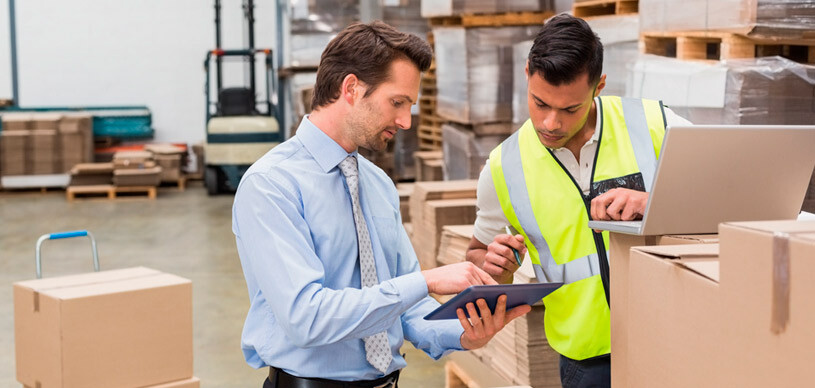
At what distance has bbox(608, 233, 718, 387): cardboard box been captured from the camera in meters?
2.01

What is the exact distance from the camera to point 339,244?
7.34ft

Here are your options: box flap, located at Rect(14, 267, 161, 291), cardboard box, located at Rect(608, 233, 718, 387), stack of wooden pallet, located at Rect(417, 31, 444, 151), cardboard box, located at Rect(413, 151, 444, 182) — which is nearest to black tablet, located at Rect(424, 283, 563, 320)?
cardboard box, located at Rect(608, 233, 718, 387)

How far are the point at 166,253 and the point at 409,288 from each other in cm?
750

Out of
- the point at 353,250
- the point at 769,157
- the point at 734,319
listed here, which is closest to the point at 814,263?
the point at 734,319

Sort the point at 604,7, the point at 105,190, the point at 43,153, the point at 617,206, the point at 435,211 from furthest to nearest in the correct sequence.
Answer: the point at 43,153
the point at 105,190
the point at 435,211
the point at 604,7
the point at 617,206

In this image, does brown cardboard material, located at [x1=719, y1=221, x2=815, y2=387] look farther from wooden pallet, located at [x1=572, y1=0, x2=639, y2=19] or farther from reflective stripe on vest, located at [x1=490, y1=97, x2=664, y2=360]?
wooden pallet, located at [x1=572, y1=0, x2=639, y2=19]

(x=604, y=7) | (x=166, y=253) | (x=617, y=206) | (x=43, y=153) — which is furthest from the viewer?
(x=43, y=153)

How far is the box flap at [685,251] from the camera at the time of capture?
177 centimetres

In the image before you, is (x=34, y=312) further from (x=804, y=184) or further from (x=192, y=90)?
(x=192, y=90)

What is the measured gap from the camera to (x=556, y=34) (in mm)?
2471

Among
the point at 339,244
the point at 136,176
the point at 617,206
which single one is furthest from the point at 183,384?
the point at 136,176

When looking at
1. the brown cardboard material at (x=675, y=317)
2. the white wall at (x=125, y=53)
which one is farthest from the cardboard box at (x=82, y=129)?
the brown cardboard material at (x=675, y=317)

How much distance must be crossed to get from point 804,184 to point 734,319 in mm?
599

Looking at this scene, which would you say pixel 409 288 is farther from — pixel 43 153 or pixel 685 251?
pixel 43 153
